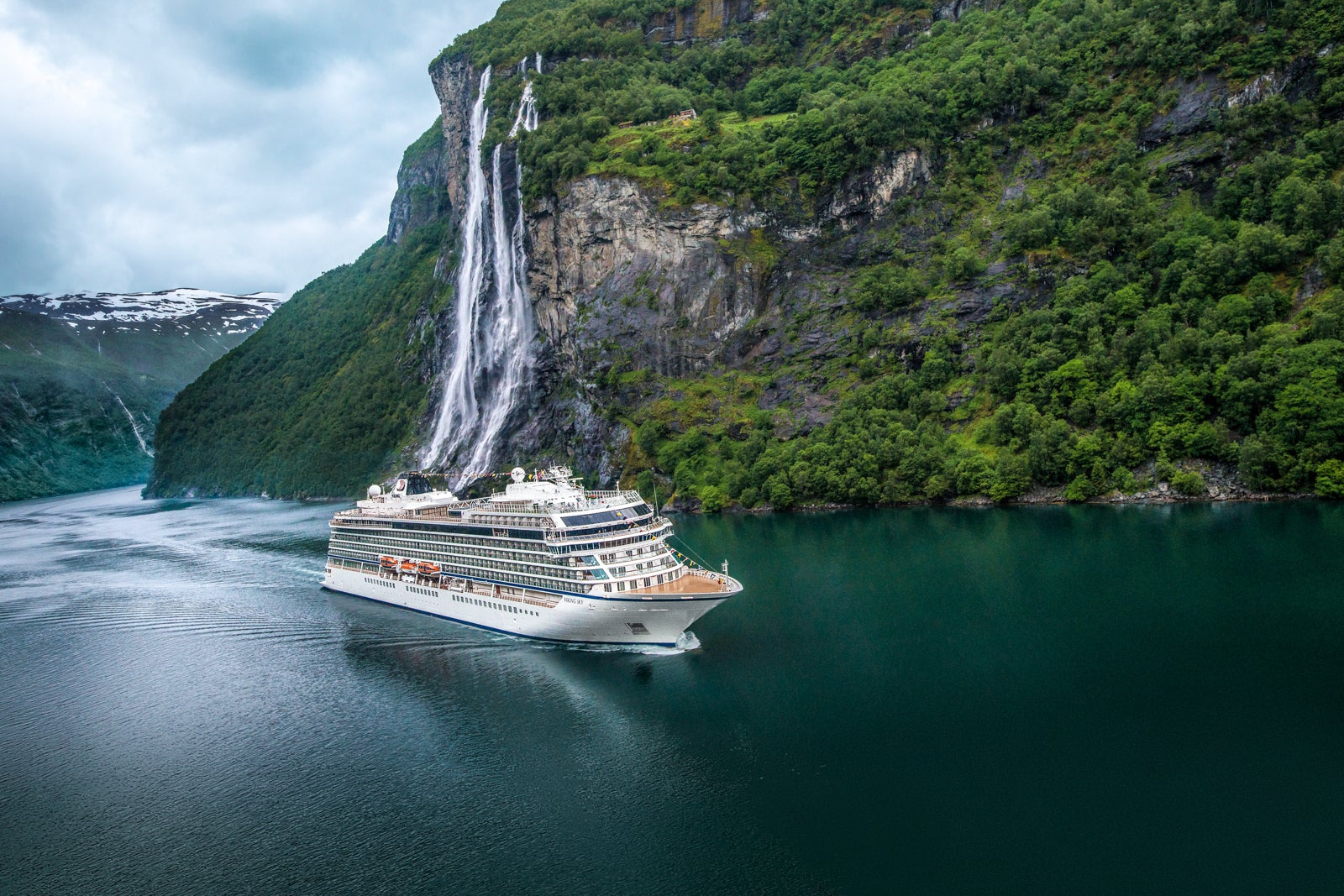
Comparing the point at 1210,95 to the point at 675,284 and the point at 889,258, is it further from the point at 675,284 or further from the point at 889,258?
the point at 675,284

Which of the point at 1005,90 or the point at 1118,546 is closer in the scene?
the point at 1118,546

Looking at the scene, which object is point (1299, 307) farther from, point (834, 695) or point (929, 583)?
point (834, 695)

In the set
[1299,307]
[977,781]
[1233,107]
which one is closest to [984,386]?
[1299,307]

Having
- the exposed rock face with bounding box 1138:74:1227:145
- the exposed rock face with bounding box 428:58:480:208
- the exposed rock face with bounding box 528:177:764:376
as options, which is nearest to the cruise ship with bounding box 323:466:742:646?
the exposed rock face with bounding box 528:177:764:376

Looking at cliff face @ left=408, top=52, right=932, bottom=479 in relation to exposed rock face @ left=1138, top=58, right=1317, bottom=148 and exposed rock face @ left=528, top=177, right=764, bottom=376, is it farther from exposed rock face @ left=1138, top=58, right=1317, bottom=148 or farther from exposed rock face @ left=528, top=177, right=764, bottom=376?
exposed rock face @ left=1138, top=58, right=1317, bottom=148

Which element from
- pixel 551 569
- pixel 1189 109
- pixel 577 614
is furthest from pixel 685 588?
pixel 1189 109

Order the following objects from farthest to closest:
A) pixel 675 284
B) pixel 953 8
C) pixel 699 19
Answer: pixel 699 19 < pixel 953 8 < pixel 675 284

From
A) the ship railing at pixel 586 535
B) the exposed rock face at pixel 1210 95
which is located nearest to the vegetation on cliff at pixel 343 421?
the ship railing at pixel 586 535
